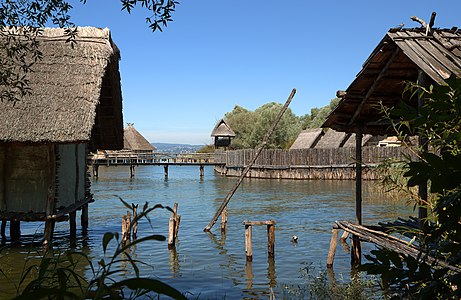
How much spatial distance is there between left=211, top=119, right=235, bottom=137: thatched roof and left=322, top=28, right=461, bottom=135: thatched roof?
50.1m

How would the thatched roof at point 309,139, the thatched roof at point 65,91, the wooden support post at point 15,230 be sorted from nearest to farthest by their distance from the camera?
the thatched roof at point 65,91 < the wooden support post at point 15,230 < the thatched roof at point 309,139

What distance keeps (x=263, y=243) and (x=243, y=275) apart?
374cm

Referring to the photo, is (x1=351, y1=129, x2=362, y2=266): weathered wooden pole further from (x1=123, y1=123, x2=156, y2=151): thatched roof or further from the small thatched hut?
(x1=123, y1=123, x2=156, y2=151): thatched roof

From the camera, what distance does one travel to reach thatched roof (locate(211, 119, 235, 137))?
60.1 meters

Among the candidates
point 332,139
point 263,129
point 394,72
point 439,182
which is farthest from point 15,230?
point 263,129

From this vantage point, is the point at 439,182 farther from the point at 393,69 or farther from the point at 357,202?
the point at 357,202

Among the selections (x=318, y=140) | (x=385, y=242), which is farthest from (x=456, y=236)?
(x=318, y=140)

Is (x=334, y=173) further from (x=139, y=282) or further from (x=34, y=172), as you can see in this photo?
(x=139, y=282)

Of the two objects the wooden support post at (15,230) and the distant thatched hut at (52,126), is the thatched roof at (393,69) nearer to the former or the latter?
the distant thatched hut at (52,126)

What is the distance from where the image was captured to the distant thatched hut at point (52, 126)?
11586 millimetres

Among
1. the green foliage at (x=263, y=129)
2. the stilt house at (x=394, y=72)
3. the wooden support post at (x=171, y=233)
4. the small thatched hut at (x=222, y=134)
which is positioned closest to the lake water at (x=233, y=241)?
the wooden support post at (x=171, y=233)

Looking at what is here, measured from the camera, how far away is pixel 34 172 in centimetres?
1279

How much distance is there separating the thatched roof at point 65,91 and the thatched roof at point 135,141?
55.2 meters

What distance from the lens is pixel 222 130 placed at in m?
60.5
